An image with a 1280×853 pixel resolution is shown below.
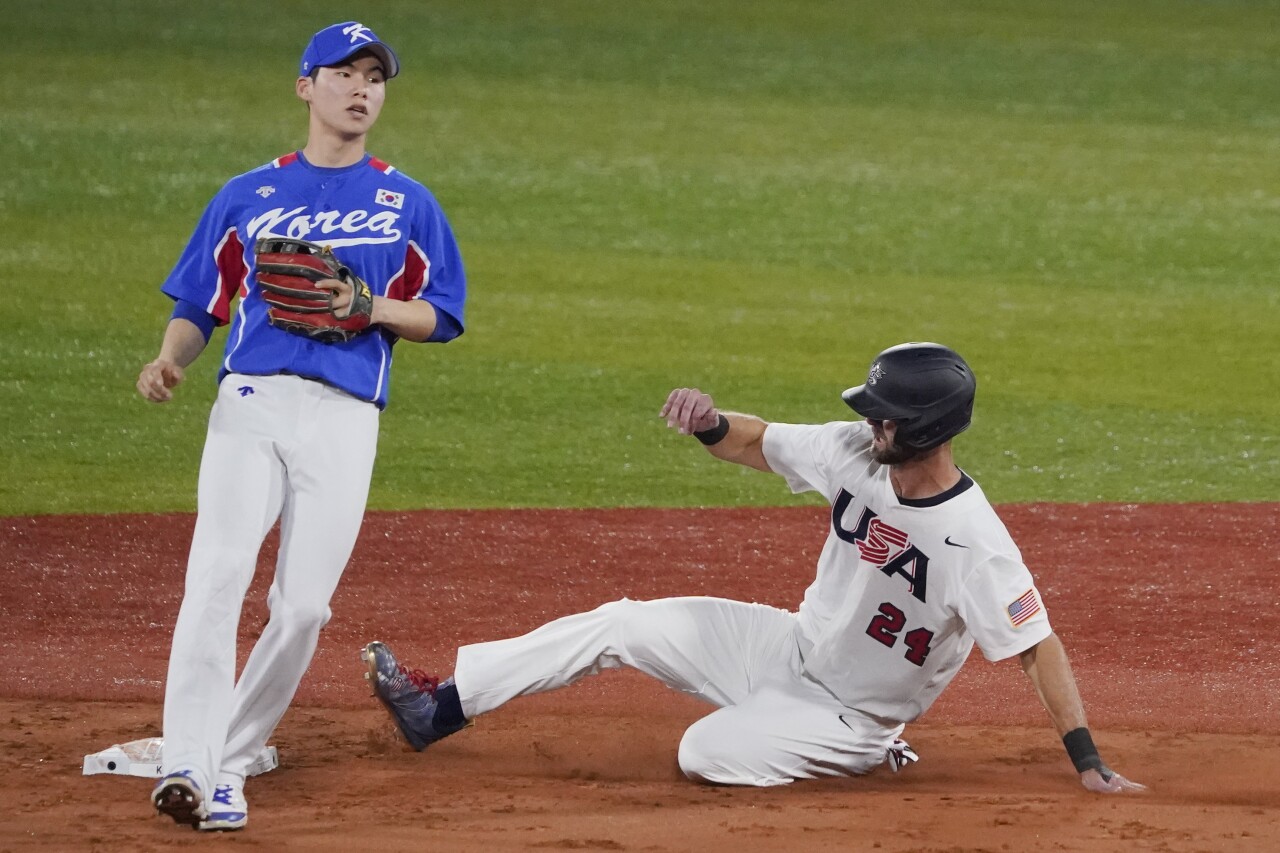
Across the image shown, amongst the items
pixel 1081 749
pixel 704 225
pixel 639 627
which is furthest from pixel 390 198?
pixel 704 225

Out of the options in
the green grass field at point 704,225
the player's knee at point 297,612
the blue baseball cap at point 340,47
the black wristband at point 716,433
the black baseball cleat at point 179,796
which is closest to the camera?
the black baseball cleat at point 179,796

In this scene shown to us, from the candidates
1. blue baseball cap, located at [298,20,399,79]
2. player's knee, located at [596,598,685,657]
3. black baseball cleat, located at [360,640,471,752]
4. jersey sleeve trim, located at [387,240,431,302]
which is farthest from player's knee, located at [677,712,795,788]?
blue baseball cap, located at [298,20,399,79]

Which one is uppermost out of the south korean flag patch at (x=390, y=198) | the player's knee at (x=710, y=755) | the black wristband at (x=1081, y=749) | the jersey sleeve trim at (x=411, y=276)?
the south korean flag patch at (x=390, y=198)

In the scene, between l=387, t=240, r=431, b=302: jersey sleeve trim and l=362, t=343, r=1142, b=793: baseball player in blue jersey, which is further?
l=387, t=240, r=431, b=302: jersey sleeve trim

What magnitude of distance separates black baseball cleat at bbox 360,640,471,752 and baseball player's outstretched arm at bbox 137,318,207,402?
849 millimetres

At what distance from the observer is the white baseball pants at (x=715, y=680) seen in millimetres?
4551

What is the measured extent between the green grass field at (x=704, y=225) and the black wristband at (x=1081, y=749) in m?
4.01

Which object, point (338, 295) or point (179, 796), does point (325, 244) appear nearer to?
point (338, 295)

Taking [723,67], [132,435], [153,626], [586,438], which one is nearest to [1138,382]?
[586,438]

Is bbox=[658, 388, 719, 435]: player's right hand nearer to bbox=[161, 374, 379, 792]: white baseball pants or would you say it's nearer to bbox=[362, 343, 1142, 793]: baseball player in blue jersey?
bbox=[362, 343, 1142, 793]: baseball player in blue jersey

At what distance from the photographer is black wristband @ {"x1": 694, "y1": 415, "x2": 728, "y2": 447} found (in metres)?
4.61

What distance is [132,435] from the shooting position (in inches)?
352

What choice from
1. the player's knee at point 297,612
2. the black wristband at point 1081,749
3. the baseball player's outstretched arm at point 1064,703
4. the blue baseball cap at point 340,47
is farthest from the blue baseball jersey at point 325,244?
the black wristband at point 1081,749

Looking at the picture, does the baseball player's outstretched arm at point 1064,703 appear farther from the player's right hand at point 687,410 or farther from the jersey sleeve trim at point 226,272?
the jersey sleeve trim at point 226,272
